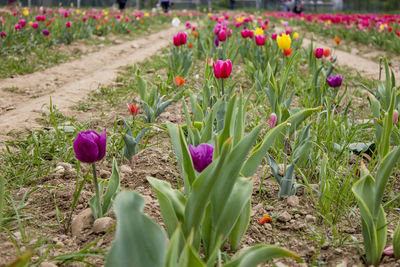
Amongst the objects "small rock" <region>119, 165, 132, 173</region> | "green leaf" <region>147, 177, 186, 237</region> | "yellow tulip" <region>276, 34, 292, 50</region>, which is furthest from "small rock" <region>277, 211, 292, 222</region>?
"yellow tulip" <region>276, 34, 292, 50</region>

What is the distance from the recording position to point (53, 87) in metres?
4.17

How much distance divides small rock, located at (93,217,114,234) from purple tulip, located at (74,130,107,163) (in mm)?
256

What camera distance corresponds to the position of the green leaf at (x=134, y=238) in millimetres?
824

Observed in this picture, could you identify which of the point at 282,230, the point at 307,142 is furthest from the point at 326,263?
the point at 307,142

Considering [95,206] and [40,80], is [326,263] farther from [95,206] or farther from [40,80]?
[40,80]

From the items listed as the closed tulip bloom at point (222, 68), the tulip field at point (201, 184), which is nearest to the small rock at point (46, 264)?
the tulip field at point (201, 184)

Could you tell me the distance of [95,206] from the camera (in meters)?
1.45

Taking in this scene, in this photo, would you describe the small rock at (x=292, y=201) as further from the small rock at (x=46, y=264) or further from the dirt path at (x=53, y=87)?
the dirt path at (x=53, y=87)

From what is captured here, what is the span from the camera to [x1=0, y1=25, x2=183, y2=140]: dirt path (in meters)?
2.88

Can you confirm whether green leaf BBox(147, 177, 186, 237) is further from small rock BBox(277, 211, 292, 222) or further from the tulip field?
small rock BBox(277, 211, 292, 222)

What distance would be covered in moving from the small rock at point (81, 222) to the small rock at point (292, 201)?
2.66ft

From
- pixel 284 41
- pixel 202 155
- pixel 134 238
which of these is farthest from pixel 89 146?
pixel 284 41

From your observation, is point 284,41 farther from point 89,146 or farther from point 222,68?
point 89,146

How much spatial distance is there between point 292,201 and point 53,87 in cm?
328
